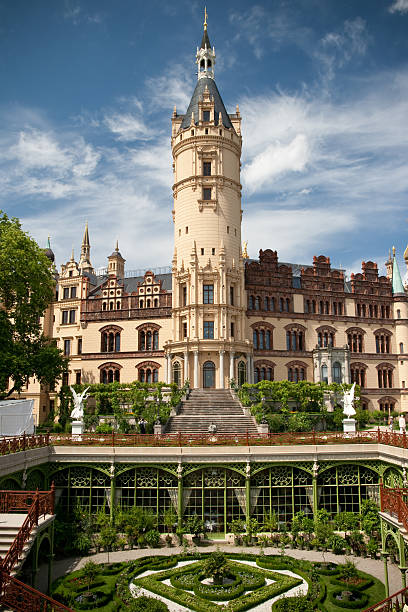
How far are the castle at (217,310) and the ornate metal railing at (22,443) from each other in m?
22.5

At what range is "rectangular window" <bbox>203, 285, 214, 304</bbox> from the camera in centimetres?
5032

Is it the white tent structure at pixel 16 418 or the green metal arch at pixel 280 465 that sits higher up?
the white tent structure at pixel 16 418

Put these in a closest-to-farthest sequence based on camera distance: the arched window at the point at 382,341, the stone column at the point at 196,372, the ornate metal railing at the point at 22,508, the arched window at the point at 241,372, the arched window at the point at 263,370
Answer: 1. the ornate metal railing at the point at 22,508
2. the stone column at the point at 196,372
3. the arched window at the point at 241,372
4. the arched window at the point at 263,370
5. the arched window at the point at 382,341

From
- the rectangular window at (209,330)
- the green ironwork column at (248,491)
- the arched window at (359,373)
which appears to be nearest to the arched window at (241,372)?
the rectangular window at (209,330)

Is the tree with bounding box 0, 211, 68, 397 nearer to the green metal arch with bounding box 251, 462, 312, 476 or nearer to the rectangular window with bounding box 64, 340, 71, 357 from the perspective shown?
the rectangular window with bounding box 64, 340, 71, 357

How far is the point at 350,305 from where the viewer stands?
59562mm

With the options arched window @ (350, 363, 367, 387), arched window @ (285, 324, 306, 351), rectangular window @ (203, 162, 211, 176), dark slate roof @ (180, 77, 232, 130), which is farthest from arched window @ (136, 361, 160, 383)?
dark slate roof @ (180, 77, 232, 130)

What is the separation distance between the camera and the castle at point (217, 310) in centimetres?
5012

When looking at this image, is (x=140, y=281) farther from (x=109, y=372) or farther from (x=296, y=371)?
(x=296, y=371)

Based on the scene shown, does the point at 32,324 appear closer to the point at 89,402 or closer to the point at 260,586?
the point at 89,402

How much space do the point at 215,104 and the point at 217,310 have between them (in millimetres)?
21276

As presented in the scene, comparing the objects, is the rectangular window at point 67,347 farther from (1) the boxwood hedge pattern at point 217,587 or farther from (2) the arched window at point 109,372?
(1) the boxwood hedge pattern at point 217,587

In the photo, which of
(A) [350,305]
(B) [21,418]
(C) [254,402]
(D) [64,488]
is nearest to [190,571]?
(D) [64,488]

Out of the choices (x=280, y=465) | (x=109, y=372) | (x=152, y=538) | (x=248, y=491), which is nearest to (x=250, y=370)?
(x=109, y=372)
